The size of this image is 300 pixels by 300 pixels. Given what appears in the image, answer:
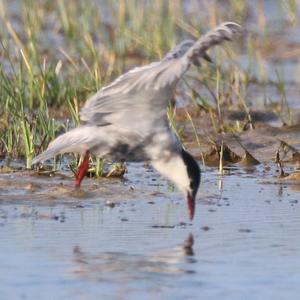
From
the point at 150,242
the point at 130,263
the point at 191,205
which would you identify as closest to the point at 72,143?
the point at 191,205

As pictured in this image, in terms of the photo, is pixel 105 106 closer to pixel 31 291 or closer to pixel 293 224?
pixel 293 224

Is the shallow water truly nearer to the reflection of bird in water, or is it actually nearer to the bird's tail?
the reflection of bird in water

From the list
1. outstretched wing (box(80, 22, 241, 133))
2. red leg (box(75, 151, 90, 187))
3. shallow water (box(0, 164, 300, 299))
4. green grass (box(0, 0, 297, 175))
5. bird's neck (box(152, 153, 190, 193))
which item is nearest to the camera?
shallow water (box(0, 164, 300, 299))

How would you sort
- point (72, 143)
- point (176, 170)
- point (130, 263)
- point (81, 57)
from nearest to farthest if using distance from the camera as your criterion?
point (130, 263) → point (176, 170) → point (72, 143) → point (81, 57)

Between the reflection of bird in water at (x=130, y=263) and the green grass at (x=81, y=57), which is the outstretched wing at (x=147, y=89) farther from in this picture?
the reflection of bird in water at (x=130, y=263)

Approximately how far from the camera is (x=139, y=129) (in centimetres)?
745

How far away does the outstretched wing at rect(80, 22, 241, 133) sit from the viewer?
6.77 m

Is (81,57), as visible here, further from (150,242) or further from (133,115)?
(150,242)

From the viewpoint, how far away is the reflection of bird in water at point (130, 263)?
5.89m

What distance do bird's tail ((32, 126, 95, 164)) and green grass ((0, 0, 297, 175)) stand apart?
2.15 ft

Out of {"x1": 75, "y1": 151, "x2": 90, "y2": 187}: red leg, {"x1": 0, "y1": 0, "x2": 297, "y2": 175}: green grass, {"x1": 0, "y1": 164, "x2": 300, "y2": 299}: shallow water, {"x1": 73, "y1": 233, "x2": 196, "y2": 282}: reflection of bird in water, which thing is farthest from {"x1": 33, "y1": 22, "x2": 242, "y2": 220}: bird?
{"x1": 73, "y1": 233, "x2": 196, "y2": 282}: reflection of bird in water

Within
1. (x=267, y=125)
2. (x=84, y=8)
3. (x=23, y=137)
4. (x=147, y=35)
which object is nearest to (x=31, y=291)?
(x=23, y=137)

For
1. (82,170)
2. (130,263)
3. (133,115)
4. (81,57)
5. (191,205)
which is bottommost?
(130,263)

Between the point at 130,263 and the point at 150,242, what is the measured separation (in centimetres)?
49
